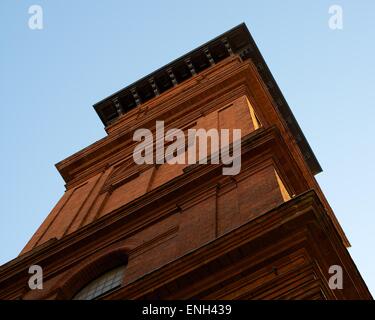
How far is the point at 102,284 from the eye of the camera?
15148mm

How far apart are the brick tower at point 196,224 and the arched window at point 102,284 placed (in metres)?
0.04

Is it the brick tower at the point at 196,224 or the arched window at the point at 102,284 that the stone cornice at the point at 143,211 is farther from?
the arched window at the point at 102,284

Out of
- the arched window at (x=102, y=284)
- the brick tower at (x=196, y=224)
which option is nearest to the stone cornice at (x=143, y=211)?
the brick tower at (x=196, y=224)

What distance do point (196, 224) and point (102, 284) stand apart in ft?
Result: 8.85

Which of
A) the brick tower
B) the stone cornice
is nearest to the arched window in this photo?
the brick tower

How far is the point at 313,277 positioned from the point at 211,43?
76.5 ft

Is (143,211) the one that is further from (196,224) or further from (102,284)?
(196,224)

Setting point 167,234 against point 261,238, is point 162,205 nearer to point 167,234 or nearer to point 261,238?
point 167,234

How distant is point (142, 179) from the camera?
21.0 meters

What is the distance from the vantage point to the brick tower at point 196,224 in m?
10.9

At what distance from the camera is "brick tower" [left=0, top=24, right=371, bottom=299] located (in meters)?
10.9

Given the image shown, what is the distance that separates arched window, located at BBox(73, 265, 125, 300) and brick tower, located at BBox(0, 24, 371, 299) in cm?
4
